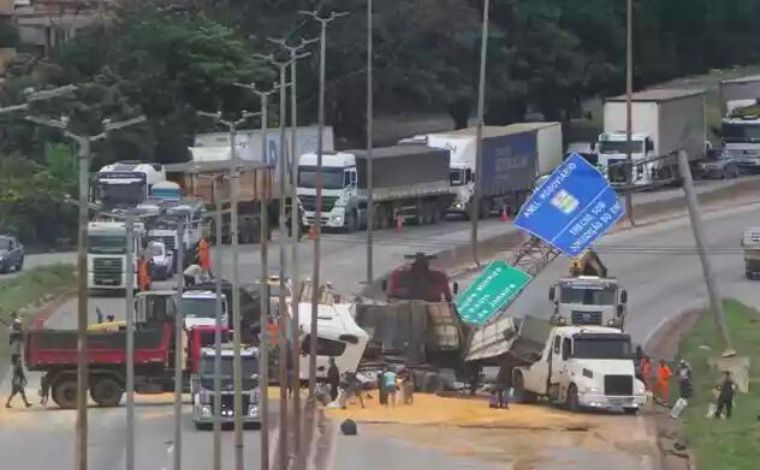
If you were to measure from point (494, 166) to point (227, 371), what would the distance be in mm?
41124

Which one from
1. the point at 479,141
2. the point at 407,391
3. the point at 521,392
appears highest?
the point at 479,141

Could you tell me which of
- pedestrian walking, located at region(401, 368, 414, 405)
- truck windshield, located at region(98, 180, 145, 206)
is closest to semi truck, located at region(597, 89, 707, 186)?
truck windshield, located at region(98, 180, 145, 206)

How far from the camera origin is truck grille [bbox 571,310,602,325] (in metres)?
53.3

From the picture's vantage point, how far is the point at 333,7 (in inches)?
3570

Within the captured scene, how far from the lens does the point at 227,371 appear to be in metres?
42.1

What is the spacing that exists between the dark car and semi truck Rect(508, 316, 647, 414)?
24510mm

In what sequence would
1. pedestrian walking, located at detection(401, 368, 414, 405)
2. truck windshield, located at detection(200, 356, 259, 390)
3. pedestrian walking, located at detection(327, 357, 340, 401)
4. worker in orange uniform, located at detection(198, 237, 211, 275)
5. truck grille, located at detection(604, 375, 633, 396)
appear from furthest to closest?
worker in orange uniform, located at detection(198, 237, 211, 275) < pedestrian walking, located at detection(401, 368, 414, 405) < pedestrian walking, located at detection(327, 357, 340, 401) < truck grille, located at detection(604, 375, 633, 396) < truck windshield, located at detection(200, 356, 259, 390)

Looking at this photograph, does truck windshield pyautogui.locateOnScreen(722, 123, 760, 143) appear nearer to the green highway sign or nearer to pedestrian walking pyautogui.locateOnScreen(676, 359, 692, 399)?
the green highway sign

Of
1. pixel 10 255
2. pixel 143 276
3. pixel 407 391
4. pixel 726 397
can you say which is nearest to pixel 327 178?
pixel 10 255

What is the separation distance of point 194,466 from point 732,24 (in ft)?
283

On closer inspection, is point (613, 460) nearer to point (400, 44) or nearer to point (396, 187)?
point (396, 187)

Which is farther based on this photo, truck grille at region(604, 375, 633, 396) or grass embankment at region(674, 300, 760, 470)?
truck grille at region(604, 375, 633, 396)

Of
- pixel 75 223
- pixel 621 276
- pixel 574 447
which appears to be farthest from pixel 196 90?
pixel 574 447

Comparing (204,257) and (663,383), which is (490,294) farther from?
(204,257)
